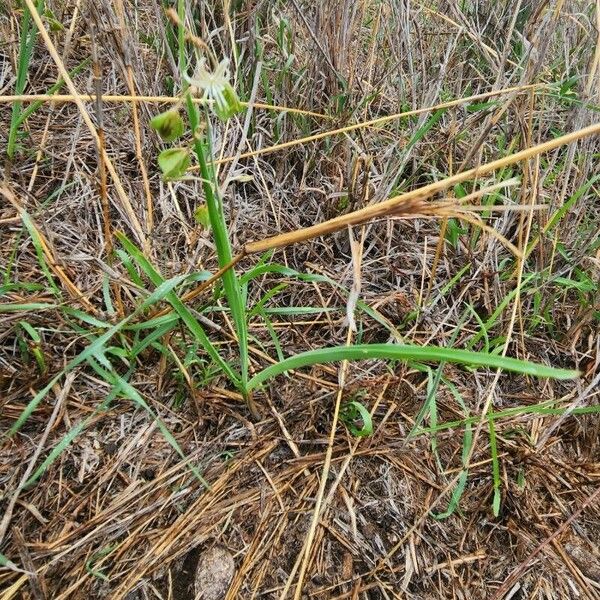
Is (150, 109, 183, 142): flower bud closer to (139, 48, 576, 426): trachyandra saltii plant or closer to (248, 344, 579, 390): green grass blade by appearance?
(139, 48, 576, 426): trachyandra saltii plant

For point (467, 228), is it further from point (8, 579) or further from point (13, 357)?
point (8, 579)

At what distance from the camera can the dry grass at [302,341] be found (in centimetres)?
79

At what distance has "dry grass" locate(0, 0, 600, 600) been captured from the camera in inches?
31.2

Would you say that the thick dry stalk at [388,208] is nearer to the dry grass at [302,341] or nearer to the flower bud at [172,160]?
the dry grass at [302,341]

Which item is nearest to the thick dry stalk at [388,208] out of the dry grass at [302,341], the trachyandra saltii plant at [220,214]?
the dry grass at [302,341]

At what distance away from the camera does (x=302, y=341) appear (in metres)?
1.00

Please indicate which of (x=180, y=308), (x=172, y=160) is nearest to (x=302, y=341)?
(x=180, y=308)

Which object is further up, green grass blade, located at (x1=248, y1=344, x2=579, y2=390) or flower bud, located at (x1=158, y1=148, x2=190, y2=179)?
flower bud, located at (x1=158, y1=148, x2=190, y2=179)

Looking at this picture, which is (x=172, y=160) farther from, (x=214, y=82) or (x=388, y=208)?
(x=388, y=208)

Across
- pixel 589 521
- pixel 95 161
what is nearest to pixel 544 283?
pixel 589 521

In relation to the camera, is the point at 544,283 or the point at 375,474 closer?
the point at 375,474

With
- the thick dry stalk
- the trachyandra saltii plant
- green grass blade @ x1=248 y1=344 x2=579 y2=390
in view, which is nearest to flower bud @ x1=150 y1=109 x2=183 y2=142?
the trachyandra saltii plant

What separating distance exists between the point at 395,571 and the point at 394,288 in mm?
527

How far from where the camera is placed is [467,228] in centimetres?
117
